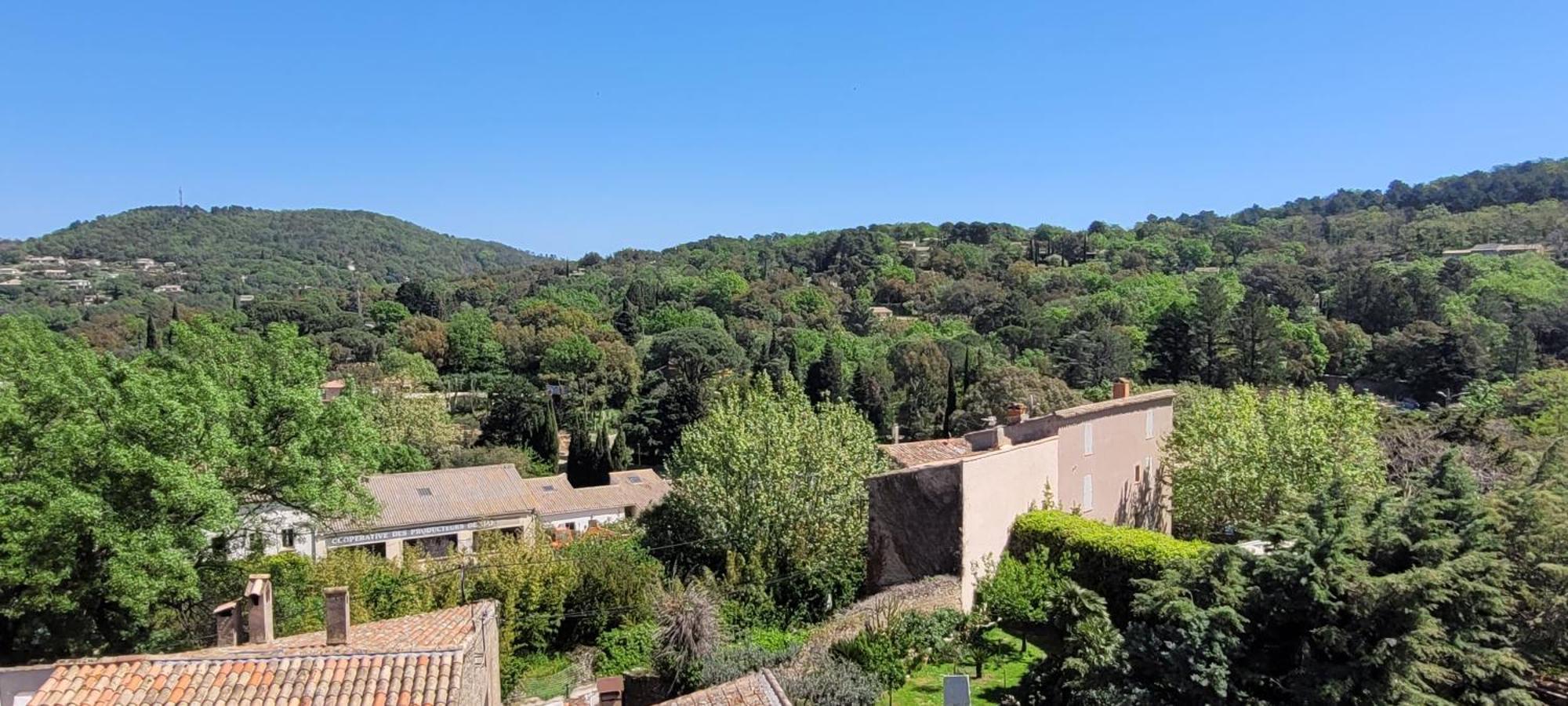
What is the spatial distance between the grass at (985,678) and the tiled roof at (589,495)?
68.7 ft

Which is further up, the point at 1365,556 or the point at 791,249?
the point at 791,249

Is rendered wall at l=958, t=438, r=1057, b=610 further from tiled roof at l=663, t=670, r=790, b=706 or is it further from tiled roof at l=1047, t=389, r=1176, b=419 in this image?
tiled roof at l=663, t=670, r=790, b=706

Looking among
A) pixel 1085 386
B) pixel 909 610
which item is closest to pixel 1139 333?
pixel 1085 386

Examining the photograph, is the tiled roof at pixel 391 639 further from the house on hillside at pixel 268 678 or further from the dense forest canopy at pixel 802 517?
the dense forest canopy at pixel 802 517

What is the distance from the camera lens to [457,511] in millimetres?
32281

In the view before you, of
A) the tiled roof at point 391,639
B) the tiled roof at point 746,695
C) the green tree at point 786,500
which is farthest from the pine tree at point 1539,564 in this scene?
the tiled roof at point 391,639

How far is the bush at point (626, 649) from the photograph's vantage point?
59.2 ft

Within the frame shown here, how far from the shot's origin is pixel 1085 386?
58.9m

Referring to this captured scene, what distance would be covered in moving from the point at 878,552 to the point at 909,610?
2.76 metres

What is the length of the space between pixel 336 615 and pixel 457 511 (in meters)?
21.9

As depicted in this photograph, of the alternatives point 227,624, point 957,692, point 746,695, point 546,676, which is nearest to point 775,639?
point 546,676

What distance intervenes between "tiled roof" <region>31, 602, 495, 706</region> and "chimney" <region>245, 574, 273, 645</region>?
2.50 m

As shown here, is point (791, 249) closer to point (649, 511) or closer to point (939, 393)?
point (939, 393)

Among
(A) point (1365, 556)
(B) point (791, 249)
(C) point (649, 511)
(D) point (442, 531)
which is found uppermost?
(B) point (791, 249)
